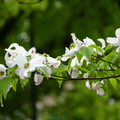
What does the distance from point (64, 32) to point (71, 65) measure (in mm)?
4884

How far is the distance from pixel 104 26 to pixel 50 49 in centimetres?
133

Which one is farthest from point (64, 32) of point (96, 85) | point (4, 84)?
point (4, 84)

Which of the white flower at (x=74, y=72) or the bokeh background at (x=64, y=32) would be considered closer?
the white flower at (x=74, y=72)

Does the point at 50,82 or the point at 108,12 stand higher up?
the point at 108,12

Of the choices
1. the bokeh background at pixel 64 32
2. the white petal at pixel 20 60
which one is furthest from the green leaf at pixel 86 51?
the bokeh background at pixel 64 32

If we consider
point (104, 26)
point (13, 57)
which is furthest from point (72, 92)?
point (13, 57)

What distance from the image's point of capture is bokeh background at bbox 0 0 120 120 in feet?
20.0

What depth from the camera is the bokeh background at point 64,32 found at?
20.0ft

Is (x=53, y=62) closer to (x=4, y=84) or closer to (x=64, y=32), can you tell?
(x=4, y=84)

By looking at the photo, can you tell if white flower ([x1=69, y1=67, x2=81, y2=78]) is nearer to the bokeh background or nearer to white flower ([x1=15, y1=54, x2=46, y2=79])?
white flower ([x1=15, y1=54, x2=46, y2=79])

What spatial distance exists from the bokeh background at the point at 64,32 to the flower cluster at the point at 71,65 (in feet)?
11.7

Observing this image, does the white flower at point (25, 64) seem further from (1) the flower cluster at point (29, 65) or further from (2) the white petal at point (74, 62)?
(2) the white petal at point (74, 62)

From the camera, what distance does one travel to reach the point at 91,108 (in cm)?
634

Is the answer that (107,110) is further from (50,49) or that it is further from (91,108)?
(50,49)
